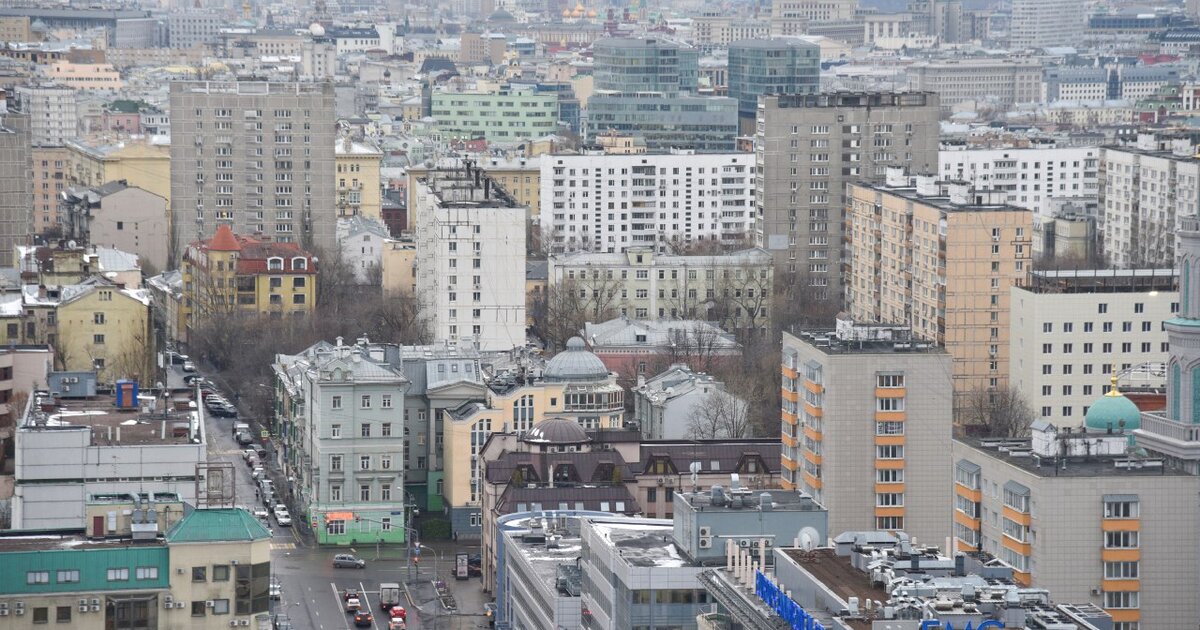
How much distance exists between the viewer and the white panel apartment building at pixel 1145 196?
149 metres

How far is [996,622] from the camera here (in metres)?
51.8

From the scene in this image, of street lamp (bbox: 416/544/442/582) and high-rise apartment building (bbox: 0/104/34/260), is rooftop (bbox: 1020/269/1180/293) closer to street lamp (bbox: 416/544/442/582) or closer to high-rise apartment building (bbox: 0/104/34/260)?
street lamp (bbox: 416/544/442/582)

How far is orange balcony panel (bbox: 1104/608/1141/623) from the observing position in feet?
221

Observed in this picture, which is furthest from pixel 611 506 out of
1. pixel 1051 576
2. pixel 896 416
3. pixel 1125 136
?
pixel 1125 136

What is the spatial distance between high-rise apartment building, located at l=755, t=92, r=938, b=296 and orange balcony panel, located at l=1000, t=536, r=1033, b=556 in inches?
3075

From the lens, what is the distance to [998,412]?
10481cm

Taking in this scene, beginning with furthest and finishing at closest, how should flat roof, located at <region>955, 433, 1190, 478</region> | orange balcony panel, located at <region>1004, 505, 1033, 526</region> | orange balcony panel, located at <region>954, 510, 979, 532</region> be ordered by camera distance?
orange balcony panel, located at <region>954, 510, 979, 532</region>
orange balcony panel, located at <region>1004, 505, 1033, 526</region>
flat roof, located at <region>955, 433, 1190, 478</region>

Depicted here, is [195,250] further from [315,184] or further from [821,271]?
[821,271]

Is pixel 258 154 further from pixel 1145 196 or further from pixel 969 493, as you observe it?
pixel 969 493

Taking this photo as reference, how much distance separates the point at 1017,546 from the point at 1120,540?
249 cm

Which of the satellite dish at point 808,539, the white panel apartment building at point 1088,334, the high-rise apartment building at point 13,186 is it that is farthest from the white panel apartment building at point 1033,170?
the satellite dish at point 808,539

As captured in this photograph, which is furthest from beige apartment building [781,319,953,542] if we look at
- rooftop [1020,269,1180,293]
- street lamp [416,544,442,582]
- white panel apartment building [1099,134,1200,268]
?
white panel apartment building [1099,134,1200,268]

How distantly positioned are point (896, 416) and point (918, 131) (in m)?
68.2

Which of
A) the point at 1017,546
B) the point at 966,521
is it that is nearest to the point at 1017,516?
the point at 1017,546
